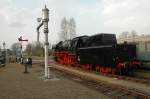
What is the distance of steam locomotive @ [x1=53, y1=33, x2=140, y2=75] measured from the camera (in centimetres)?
2116

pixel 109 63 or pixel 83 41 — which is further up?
pixel 83 41

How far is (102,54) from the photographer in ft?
74.8

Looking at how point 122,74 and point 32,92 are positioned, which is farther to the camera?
point 122,74

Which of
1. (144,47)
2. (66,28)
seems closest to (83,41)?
(144,47)

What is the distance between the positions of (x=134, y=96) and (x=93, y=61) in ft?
43.3

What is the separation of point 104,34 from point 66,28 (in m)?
69.8

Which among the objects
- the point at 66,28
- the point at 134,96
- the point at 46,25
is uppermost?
the point at 66,28

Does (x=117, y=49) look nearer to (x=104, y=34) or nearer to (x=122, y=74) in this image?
(x=122, y=74)

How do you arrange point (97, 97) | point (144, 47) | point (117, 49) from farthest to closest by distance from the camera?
point (144, 47), point (117, 49), point (97, 97)

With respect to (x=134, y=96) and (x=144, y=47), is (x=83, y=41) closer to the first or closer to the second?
(x=144, y=47)

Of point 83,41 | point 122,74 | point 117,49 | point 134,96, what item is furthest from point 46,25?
point 83,41

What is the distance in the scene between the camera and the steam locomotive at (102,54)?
2116cm

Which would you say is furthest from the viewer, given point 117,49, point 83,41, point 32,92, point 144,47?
point 83,41

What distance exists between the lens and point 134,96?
12141 mm
